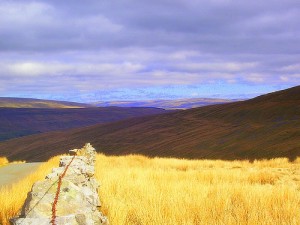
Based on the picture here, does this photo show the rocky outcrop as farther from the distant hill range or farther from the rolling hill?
the rolling hill

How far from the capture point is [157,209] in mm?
6445

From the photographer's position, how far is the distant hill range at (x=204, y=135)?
3684cm

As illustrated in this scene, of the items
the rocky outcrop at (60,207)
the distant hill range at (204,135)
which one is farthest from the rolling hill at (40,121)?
the rocky outcrop at (60,207)

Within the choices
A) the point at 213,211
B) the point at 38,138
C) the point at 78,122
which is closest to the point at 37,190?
the point at 213,211

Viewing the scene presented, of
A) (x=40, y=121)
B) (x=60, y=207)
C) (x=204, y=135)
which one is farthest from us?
(x=40, y=121)

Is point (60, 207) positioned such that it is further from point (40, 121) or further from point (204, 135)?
point (40, 121)

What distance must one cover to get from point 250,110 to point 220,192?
4933 cm

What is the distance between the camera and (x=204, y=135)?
48.4 metres

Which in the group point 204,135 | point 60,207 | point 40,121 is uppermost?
point 60,207

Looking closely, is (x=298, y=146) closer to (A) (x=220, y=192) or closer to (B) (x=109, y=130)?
(A) (x=220, y=192)

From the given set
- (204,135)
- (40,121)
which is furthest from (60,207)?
(40,121)

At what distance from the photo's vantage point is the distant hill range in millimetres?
36844

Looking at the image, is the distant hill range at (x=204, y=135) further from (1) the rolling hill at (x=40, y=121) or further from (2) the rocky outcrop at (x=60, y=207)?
(1) the rolling hill at (x=40, y=121)

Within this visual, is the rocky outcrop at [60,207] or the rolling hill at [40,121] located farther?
the rolling hill at [40,121]
